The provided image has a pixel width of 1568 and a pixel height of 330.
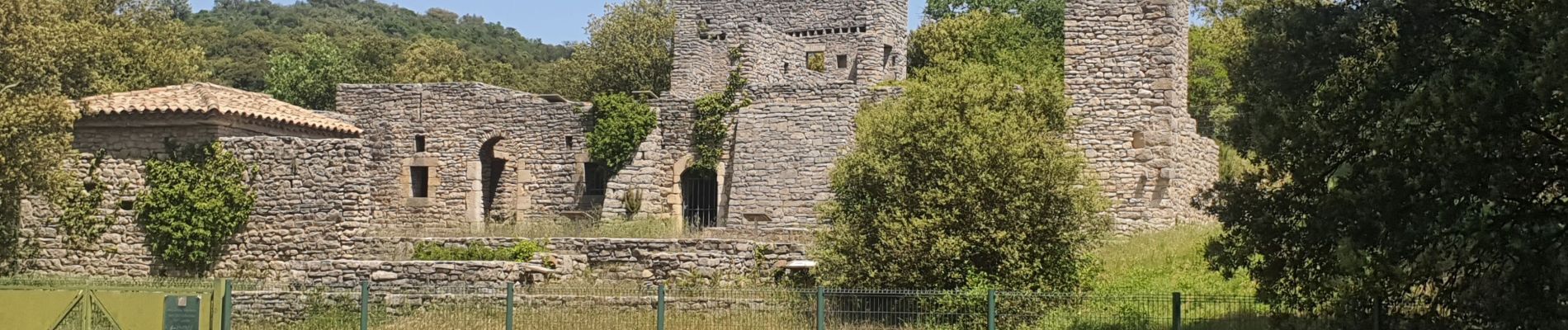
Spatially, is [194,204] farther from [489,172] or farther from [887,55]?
[887,55]

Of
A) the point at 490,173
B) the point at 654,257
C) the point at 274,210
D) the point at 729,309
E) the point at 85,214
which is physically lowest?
the point at 729,309

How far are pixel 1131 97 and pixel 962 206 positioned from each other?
5411mm

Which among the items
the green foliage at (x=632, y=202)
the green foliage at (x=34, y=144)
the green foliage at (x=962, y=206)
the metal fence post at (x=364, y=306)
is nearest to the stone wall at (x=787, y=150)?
the green foliage at (x=632, y=202)

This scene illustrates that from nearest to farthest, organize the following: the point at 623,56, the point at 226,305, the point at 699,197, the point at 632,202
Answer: the point at 226,305, the point at 632,202, the point at 699,197, the point at 623,56

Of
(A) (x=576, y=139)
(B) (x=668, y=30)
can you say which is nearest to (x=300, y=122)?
(A) (x=576, y=139)

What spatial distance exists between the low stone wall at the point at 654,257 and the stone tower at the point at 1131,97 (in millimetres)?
5158

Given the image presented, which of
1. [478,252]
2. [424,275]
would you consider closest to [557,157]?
[478,252]

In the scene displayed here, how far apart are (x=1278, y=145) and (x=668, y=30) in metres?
40.7

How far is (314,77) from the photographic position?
54.6 m

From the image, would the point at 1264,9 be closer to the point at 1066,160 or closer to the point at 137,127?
the point at 1066,160

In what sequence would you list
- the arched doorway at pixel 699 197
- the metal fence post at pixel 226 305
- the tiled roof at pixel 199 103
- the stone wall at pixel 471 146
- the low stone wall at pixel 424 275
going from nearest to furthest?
the metal fence post at pixel 226 305
the low stone wall at pixel 424 275
the tiled roof at pixel 199 103
the arched doorway at pixel 699 197
the stone wall at pixel 471 146

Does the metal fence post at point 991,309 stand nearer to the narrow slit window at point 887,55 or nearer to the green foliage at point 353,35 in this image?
the narrow slit window at point 887,55

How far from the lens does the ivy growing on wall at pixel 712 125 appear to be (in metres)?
29.9

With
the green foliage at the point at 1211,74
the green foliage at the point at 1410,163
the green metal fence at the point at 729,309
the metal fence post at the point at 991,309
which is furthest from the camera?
the green foliage at the point at 1211,74
